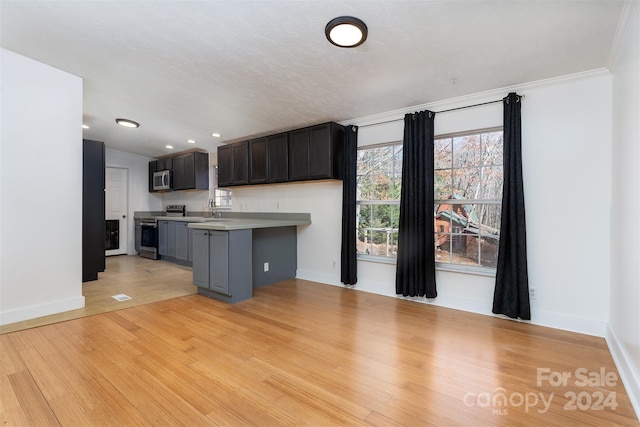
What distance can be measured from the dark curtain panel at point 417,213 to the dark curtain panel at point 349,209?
2.25ft

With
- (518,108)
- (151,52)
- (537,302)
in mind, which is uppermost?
(151,52)

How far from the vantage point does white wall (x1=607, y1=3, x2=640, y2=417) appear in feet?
5.69

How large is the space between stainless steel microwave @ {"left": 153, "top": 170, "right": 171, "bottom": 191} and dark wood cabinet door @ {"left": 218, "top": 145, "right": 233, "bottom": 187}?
191 centimetres

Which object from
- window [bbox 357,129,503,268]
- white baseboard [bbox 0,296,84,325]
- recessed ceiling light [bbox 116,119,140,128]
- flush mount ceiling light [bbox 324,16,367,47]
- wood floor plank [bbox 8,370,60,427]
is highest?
recessed ceiling light [bbox 116,119,140,128]

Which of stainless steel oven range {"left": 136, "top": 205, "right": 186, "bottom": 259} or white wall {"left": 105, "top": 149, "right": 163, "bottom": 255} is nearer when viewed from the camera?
stainless steel oven range {"left": 136, "top": 205, "right": 186, "bottom": 259}

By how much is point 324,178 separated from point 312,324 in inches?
80.3

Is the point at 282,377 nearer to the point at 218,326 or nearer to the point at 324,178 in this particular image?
the point at 218,326

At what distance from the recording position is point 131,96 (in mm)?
3553

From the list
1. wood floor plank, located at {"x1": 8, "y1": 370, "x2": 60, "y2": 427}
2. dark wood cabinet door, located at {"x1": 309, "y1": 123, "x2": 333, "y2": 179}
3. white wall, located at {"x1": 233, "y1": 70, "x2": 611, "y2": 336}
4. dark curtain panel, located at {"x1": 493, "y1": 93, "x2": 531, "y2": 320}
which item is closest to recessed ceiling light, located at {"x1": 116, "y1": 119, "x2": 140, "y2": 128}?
dark wood cabinet door, located at {"x1": 309, "y1": 123, "x2": 333, "y2": 179}

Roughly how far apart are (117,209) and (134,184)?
2.30ft

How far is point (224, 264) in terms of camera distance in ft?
11.2

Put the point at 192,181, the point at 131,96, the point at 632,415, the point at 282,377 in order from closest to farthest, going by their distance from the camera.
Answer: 1. the point at 632,415
2. the point at 282,377
3. the point at 131,96
4. the point at 192,181

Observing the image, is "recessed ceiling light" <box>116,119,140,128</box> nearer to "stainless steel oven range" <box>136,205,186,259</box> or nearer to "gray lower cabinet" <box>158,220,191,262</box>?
"gray lower cabinet" <box>158,220,191,262</box>

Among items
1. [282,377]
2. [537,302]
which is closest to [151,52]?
[282,377]
